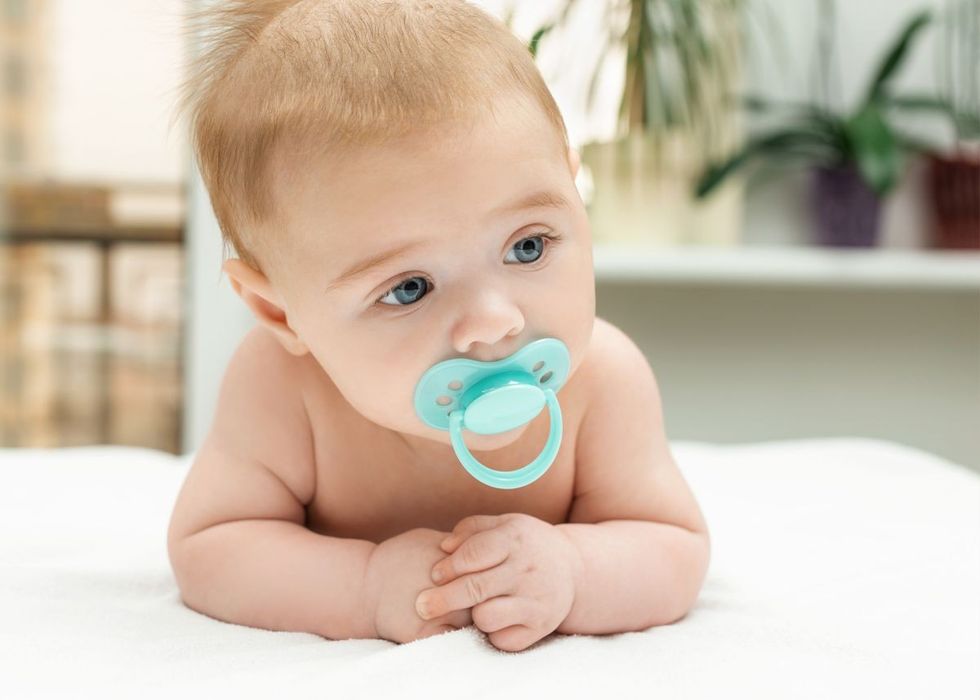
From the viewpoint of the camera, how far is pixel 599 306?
84.7 inches

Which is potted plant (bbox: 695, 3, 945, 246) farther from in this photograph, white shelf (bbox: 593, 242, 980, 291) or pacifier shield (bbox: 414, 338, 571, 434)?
pacifier shield (bbox: 414, 338, 571, 434)

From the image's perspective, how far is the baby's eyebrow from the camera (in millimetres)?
671

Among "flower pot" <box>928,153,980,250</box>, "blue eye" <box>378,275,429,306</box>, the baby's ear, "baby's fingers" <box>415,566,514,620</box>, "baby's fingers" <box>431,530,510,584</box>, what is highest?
"blue eye" <box>378,275,429,306</box>

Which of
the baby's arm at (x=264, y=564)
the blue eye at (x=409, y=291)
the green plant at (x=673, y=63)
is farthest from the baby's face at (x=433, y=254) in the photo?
the green plant at (x=673, y=63)

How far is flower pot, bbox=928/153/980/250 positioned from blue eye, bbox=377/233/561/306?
1.53 m

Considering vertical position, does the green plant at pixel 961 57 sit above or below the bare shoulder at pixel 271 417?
above

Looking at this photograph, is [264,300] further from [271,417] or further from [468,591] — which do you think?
[468,591]

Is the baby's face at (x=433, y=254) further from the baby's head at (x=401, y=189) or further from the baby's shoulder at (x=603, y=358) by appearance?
the baby's shoulder at (x=603, y=358)

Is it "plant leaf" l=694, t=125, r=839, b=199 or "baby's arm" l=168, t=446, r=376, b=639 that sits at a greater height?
"plant leaf" l=694, t=125, r=839, b=199

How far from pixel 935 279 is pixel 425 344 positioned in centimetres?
152

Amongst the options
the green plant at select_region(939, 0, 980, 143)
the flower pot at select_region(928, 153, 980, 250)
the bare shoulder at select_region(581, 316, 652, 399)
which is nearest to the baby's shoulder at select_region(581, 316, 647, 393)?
the bare shoulder at select_region(581, 316, 652, 399)

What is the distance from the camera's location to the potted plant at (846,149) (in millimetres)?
1924

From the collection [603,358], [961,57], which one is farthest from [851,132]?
[603,358]

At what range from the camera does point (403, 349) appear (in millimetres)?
693
